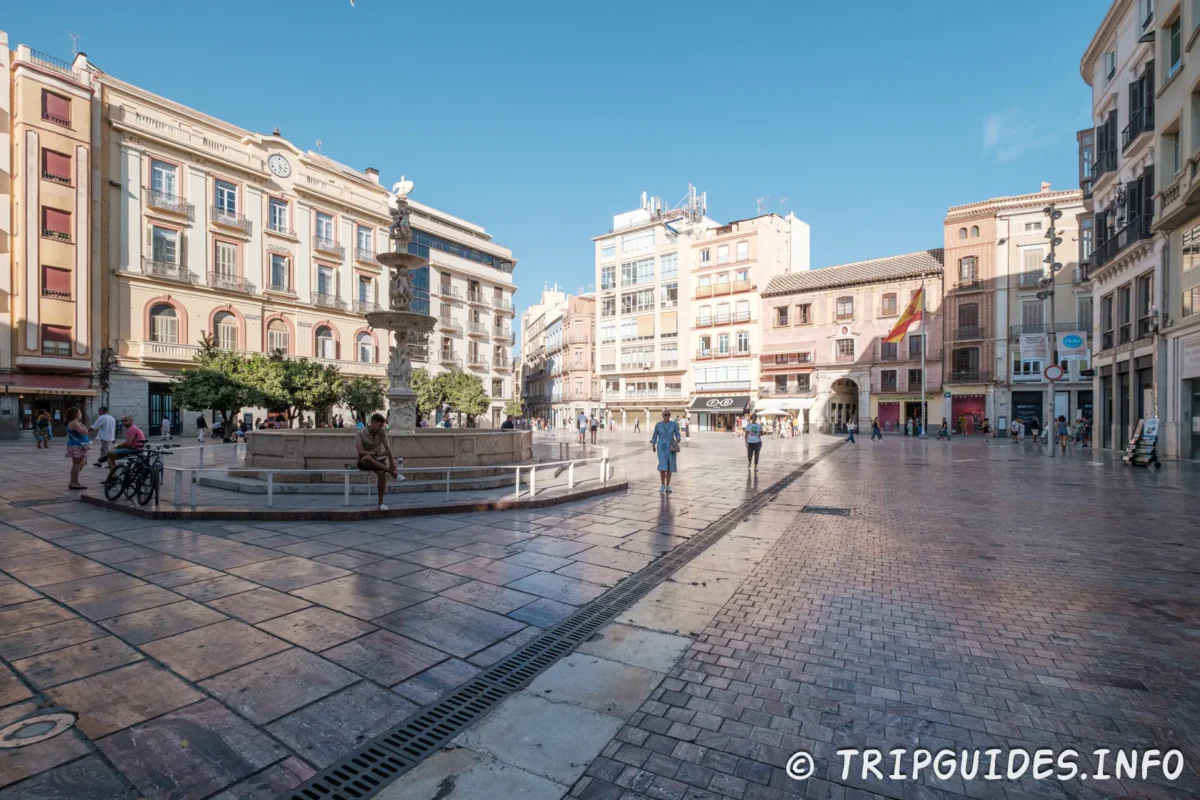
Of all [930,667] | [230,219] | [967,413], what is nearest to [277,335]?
[230,219]

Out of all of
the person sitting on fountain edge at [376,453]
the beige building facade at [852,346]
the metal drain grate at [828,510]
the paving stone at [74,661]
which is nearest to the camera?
the paving stone at [74,661]

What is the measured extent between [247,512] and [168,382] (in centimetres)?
2921

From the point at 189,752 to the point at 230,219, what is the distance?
130 ft

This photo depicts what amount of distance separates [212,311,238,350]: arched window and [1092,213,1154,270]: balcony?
43365 mm

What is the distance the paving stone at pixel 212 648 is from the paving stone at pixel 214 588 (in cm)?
81

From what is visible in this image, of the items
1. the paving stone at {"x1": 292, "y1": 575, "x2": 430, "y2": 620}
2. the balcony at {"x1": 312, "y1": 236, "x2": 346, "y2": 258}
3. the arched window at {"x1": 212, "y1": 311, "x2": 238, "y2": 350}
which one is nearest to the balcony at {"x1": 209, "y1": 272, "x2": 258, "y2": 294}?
the arched window at {"x1": 212, "y1": 311, "x2": 238, "y2": 350}

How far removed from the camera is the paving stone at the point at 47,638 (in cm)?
395

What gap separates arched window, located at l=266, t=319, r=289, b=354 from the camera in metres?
36.2

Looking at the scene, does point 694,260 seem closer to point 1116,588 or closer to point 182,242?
point 182,242

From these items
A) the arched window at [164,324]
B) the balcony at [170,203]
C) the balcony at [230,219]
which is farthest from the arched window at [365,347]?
the balcony at [170,203]

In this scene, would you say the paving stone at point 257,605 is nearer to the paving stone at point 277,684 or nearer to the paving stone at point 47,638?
the paving stone at point 47,638

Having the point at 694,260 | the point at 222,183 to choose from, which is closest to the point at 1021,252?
the point at 694,260

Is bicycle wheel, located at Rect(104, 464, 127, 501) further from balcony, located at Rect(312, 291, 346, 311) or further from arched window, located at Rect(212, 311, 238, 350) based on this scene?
balcony, located at Rect(312, 291, 346, 311)

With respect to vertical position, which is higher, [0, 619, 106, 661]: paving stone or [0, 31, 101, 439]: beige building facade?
[0, 31, 101, 439]: beige building facade
